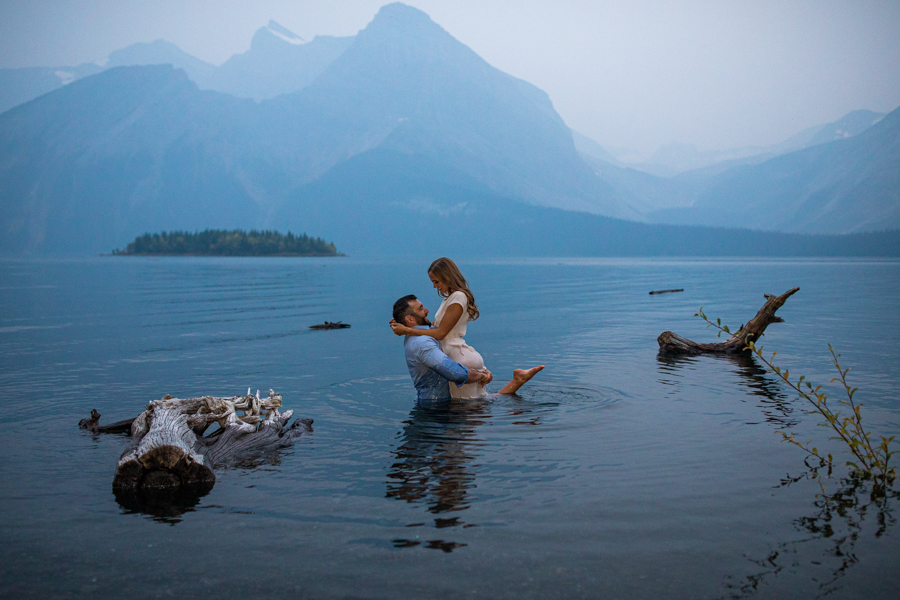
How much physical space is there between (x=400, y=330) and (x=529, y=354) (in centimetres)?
1028

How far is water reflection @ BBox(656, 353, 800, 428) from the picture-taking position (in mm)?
12422

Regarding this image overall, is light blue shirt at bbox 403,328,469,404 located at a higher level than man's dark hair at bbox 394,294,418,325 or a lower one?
lower

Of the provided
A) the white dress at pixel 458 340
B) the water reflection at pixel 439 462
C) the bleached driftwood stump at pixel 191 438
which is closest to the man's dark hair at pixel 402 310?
the white dress at pixel 458 340

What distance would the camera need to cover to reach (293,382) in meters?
16.8

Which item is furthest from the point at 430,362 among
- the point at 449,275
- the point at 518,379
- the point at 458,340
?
the point at 518,379

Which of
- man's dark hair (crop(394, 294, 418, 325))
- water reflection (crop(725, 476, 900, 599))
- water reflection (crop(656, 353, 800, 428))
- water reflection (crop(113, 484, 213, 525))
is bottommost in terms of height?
water reflection (crop(725, 476, 900, 599))

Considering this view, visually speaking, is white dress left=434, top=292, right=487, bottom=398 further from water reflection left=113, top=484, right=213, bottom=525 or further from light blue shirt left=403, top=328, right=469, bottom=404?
water reflection left=113, top=484, right=213, bottom=525

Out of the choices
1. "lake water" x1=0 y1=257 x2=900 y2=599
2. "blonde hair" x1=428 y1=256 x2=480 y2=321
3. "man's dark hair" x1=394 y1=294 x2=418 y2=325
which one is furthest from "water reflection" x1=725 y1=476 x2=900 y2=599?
"man's dark hair" x1=394 y1=294 x2=418 y2=325

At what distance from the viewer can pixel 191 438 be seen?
962 cm

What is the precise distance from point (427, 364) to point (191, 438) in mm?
4203

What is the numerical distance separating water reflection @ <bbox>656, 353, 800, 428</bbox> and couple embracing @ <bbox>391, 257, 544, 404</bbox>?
502 centimetres

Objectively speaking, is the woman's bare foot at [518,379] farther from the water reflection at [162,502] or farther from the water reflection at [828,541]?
the water reflection at [162,502]

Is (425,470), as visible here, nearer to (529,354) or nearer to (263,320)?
(529,354)

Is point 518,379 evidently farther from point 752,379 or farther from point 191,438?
point 191,438
